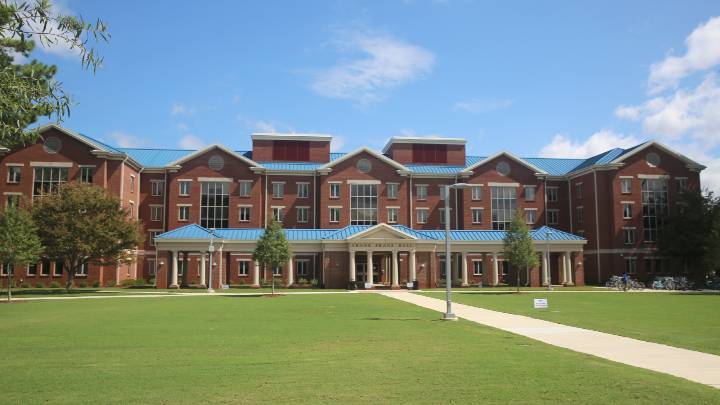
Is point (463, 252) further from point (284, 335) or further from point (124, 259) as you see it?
point (284, 335)

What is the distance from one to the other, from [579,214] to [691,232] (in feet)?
40.1

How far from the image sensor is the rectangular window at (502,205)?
232 ft

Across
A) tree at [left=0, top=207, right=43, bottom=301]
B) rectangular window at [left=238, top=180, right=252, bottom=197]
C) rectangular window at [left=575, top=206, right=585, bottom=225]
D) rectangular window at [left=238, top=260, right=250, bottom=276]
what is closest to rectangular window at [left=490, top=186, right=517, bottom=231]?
rectangular window at [left=575, top=206, right=585, bottom=225]

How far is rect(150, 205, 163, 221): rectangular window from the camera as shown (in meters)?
66.9

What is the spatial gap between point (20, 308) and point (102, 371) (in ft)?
75.6

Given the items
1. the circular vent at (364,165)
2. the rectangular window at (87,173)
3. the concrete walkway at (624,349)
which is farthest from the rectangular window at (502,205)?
the concrete walkway at (624,349)

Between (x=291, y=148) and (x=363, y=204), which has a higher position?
(x=291, y=148)

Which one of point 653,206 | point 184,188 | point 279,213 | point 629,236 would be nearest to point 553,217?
point 629,236

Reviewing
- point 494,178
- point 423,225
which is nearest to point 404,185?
point 423,225

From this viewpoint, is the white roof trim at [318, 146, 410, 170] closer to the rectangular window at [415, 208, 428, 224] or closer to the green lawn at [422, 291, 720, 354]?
the rectangular window at [415, 208, 428, 224]

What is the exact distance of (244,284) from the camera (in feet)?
212

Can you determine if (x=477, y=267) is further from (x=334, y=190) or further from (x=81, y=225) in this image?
(x=81, y=225)

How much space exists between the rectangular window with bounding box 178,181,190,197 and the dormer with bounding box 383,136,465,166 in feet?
82.2

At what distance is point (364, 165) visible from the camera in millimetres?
68438
